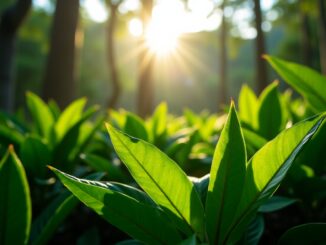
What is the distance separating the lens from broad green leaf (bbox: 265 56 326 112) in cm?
140

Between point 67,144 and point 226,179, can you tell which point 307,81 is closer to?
point 226,179

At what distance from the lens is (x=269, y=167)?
2.73 ft

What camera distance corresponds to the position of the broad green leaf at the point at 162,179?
826mm

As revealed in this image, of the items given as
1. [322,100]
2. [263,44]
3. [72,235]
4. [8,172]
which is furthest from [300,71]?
[263,44]

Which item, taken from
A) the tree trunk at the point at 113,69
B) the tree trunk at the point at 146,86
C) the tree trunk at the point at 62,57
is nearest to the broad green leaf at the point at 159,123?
the tree trunk at the point at 62,57

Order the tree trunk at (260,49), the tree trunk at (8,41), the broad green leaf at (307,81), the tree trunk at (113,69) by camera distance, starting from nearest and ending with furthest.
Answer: the broad green leaf at (307,81), the tree trunk at (8,41), the tree trunk at (260,49), the tree trunk at (113,69)

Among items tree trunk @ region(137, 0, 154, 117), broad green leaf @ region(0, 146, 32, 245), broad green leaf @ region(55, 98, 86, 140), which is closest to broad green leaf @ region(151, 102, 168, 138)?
broad green leaf @ region(55, 98, 86, 140)

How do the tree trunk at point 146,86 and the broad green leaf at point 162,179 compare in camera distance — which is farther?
the tree trunk at point 146,86

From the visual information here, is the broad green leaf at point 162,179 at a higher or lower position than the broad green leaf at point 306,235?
higher

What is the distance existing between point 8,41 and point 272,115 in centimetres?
390

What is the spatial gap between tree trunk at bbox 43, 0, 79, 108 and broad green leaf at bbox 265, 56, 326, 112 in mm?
3910

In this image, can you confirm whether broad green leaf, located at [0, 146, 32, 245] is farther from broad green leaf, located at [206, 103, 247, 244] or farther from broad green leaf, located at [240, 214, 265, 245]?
broad green leaf, located at [240, 214, 265, 245]

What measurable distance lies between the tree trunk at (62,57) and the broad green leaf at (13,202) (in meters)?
4.00

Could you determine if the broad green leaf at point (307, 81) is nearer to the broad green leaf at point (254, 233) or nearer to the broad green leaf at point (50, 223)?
the broad green leaf at point (254, 233)
